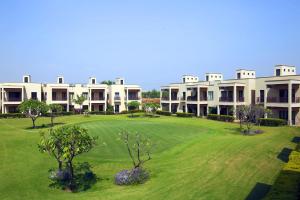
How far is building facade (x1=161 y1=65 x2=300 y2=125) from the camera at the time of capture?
48.2 meters

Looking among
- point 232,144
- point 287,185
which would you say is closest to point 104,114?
point 232,144

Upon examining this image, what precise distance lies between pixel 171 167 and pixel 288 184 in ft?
39.4

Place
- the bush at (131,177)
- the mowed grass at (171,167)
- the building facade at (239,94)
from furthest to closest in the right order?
the building facade at (239,94) → the bush at (131,177) → the mowed grass at (171,167)

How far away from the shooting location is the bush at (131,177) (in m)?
22.2

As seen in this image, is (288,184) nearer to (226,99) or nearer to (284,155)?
(284,155)

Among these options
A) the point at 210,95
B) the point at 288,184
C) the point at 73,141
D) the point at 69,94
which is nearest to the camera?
the point at 288,184

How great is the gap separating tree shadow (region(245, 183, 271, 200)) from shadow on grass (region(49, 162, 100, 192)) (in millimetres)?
11567

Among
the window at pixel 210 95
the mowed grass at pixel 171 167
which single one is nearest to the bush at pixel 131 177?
the mowed grass at pixel 171 167

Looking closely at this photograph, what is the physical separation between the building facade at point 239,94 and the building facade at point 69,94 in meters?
11.2

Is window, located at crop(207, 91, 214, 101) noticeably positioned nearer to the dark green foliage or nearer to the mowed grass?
the mowed grass

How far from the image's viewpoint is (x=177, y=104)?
77.4 meters

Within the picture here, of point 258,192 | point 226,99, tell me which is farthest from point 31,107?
point 258,192

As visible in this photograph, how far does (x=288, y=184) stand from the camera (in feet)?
48.0

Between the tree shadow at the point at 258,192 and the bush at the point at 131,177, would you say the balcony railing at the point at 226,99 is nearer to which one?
the bush at the point at 131,177
